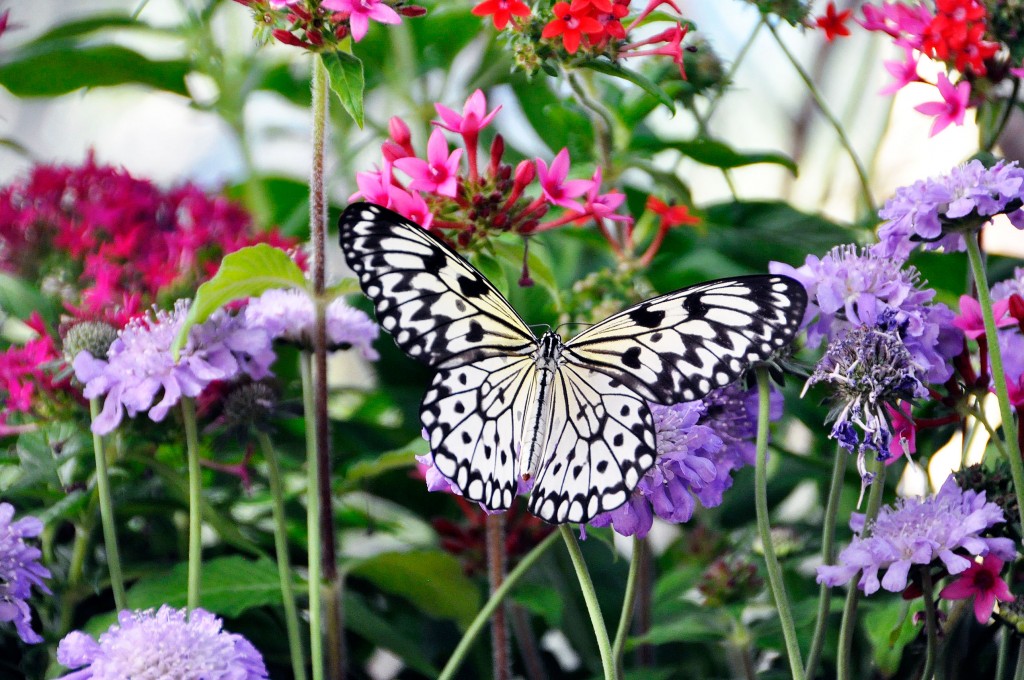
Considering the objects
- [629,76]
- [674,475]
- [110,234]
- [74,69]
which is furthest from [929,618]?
[74,69]

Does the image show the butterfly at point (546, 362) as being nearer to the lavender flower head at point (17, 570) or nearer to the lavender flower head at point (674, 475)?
the lavender flower head at point (674, 475)

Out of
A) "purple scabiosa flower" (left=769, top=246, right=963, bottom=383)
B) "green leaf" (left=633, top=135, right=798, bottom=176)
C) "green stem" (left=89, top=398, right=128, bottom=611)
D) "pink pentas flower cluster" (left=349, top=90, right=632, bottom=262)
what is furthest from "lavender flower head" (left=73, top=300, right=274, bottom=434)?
"green leaf" (left=633, top=135, right=798, bottom=176)

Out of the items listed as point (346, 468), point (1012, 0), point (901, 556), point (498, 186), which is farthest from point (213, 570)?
point (1012, 0)

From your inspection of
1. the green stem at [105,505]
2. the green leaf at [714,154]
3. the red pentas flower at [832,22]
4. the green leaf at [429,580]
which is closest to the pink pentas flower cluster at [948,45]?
the red pentas flower at [832,22]

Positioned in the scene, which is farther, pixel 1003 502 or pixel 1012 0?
pixel 1012 0

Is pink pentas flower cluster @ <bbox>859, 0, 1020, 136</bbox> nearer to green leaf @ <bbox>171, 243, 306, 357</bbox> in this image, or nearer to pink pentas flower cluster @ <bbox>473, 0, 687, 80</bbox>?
pink pentas flower cluster @ <bbox>473, 0, 687, 80</bbox>

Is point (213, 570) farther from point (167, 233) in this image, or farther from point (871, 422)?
point (871, 422)
